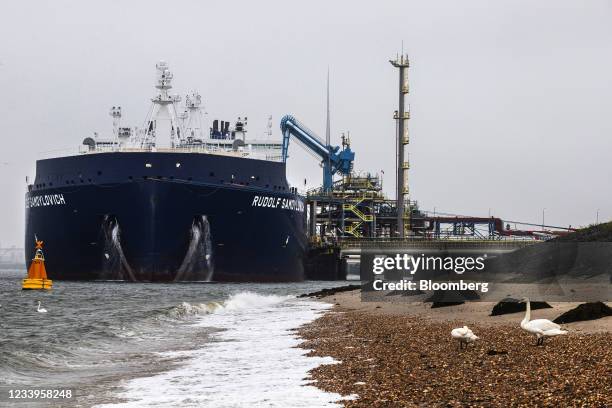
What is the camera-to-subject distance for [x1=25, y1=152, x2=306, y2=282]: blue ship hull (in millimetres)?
66938

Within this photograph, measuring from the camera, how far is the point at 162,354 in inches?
864

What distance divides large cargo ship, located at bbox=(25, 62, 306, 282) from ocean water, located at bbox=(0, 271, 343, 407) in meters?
23.0

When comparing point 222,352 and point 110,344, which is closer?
point 222,352

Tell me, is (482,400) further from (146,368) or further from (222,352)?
(222,352)

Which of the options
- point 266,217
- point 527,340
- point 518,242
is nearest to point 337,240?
point 518,242

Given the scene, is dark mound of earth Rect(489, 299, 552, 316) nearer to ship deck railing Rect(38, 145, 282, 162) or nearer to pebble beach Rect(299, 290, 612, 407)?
pebble beach Rect(299, 290, 612, 407)

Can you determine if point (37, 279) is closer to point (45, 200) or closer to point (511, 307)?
point (45, 200)

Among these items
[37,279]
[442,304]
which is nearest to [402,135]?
[37,279]

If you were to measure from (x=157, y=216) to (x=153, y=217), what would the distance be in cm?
30

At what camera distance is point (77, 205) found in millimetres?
68188

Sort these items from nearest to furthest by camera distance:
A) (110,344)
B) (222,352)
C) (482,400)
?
1. (482,400)
2. (222,352)
3. (110,344)

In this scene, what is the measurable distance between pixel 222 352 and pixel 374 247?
71182 mm

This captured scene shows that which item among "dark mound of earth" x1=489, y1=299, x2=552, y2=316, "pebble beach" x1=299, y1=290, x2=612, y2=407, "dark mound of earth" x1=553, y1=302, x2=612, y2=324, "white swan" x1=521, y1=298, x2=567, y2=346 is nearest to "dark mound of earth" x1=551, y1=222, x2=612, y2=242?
"dark mound of earth" x1=489, y1=299, x2=552, y2=316

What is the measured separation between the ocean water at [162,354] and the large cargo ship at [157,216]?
23.0 m
